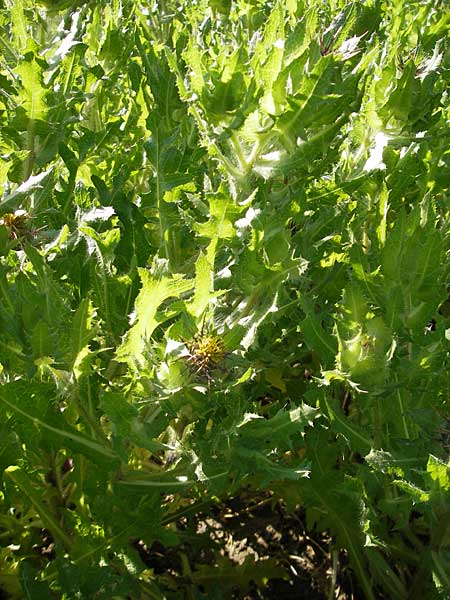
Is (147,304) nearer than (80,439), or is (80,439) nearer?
(147,304)

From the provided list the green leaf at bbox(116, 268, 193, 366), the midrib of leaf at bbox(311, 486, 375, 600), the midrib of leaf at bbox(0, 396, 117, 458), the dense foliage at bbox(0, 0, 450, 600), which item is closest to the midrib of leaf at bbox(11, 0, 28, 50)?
the dense foliage at bbox(0, 0, 450, 600)

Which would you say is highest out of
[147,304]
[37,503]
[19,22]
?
[19,22]

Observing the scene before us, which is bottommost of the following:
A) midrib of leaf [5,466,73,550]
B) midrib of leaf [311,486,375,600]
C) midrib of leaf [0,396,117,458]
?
midrib of leaf [311,486,375,600]

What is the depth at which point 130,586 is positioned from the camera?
1.62 meters

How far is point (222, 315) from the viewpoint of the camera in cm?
161

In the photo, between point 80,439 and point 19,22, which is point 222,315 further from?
point 19,22

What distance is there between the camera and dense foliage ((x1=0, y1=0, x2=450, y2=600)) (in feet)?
4.75

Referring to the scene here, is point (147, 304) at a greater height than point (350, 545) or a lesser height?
greater

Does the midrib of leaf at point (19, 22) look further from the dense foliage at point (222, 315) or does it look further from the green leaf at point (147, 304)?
the green leaf at point (147, 304)

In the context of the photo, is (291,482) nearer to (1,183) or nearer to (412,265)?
(412,265)

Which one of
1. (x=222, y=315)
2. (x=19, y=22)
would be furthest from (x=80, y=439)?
(x=19, y=22)

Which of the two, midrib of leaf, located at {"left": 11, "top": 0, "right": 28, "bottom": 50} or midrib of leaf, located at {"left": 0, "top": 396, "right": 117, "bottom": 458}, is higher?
midrib of leaf, located at {"left": 11, "top": 0, "right": 28, "bottom": 50}

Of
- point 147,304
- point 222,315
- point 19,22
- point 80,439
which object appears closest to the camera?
point 147,304

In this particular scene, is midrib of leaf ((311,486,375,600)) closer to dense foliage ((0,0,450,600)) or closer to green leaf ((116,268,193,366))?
dense foliage ((0,0,450,600))
